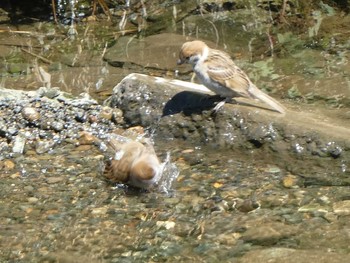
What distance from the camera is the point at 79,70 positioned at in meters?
7.41

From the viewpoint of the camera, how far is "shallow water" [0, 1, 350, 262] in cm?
418

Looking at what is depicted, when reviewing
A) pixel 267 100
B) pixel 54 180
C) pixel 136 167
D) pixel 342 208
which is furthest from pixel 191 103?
pixel 342 208

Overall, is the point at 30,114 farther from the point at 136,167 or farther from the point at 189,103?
the point at 136,167

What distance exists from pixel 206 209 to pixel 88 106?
6.09 feet

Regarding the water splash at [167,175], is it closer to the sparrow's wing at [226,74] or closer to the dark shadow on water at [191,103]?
the dark shadow on water at [191,103]

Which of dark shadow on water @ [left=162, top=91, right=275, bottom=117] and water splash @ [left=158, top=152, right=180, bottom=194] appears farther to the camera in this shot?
dark shadow on water @ [left=162, top=91, right=275, bottom=117]

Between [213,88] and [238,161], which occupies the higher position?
[213,88]

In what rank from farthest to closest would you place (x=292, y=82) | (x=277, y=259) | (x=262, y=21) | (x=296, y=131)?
(x=262, y=21), (x=292, y=82), (x=296, y=131), (x=277, y=259)

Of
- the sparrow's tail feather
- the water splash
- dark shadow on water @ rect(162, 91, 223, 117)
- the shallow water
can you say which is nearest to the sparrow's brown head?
dark shadow on water @ rect(162, 91, 223, 117)

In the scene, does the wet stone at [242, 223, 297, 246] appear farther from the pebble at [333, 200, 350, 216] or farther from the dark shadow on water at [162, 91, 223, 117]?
the dark shadow on water at [162, 91, 223, 117]

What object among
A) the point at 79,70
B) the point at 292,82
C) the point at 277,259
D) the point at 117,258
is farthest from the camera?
the point at 79,70

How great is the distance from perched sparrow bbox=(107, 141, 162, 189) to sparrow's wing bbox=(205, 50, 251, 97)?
0.72 meters

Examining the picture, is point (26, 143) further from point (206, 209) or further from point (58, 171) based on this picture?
point (206, 209)

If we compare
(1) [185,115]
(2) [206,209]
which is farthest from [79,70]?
(2) [206,209]
